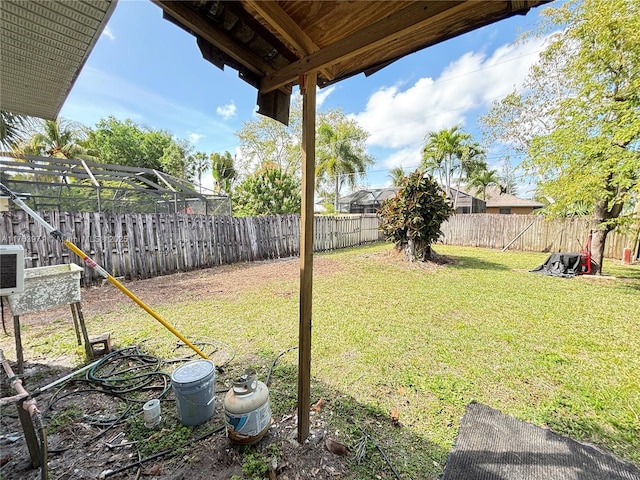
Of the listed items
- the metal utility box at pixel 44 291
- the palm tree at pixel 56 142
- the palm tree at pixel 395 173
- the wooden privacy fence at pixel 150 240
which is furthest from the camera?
the palm tree at pixel 395 173

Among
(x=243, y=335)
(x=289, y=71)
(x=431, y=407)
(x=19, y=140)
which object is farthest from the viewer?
(x=19, y=140)

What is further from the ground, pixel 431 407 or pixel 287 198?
pixel 287 198

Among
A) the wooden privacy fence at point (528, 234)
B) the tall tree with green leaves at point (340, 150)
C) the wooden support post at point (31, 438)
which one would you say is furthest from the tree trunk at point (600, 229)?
the tall tree with green leaves at point (340, 150)

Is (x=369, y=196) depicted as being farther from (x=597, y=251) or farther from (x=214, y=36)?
(x=214, y=36)

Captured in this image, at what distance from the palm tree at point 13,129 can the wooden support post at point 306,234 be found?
20.9 ft

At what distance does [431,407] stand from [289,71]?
2.61 metres

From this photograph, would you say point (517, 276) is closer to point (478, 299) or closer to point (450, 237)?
point (478, 299)

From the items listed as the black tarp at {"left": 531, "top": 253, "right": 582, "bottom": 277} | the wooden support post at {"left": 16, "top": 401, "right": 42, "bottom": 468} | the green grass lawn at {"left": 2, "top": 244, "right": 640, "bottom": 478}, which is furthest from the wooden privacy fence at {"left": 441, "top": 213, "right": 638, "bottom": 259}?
the wooden support post at {"left": 16, "top": 401, "right": 42, "bottom": 468}

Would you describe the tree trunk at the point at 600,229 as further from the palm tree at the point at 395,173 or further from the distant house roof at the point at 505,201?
the palm tree at the point at 395,173

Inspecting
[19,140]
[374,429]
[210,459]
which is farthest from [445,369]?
[19,140]

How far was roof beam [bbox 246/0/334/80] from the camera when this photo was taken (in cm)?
120

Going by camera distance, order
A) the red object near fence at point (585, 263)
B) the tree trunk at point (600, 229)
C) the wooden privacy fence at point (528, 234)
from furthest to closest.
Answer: the wooden privacy fence at point (528, 234), the red object near fence at point (585, 263), the tree trunk at point (600, 229)

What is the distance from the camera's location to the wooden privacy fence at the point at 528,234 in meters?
7.91

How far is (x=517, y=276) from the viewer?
5.80 m
